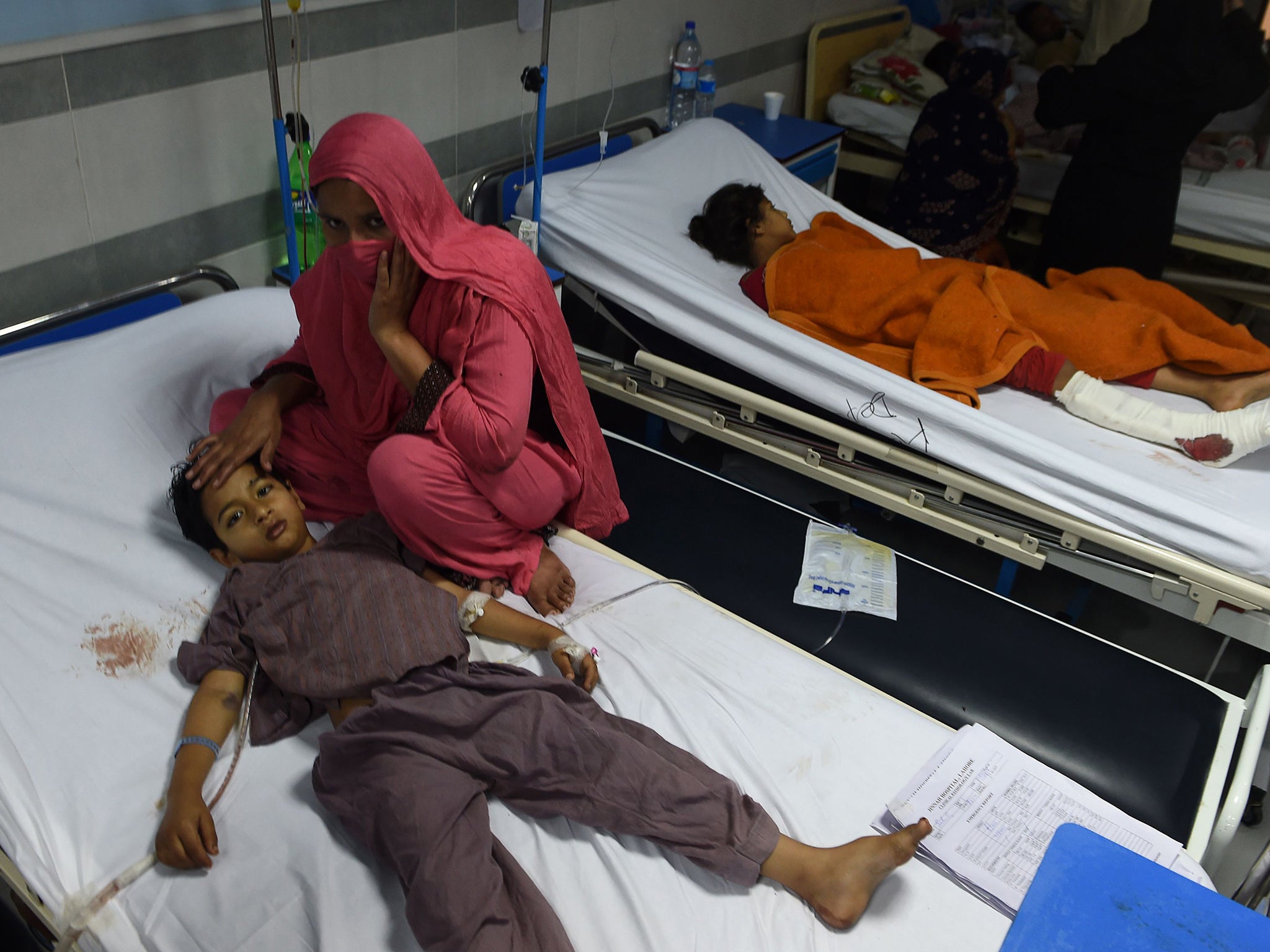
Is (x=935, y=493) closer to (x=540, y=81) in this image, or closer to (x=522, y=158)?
(x=540, y=81)

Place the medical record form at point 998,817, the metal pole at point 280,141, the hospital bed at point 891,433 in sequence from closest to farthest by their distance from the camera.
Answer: the medical record form at point 998,817 → the metal pole at point 280,141 → the hospital bed at point 891,433

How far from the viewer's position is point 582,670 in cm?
178

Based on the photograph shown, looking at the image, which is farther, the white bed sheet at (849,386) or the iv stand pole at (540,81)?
the iv stand pole at (540,81)

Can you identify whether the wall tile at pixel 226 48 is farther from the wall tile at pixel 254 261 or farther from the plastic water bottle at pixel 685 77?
the plastic water bottle at pixel 685 77

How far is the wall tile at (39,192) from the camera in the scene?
77.2 inches

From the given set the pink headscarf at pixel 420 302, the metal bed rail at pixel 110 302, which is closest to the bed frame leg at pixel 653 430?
the pink headscarf at pixel 420 302

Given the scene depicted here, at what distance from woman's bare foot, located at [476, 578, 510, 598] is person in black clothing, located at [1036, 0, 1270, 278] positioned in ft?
9.00

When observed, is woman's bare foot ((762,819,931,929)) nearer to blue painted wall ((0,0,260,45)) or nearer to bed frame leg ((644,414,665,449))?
bed frame leg ((644,414,665,449))

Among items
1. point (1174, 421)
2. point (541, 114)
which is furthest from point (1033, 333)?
point (541, 114)

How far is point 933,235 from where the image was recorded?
3855 mm

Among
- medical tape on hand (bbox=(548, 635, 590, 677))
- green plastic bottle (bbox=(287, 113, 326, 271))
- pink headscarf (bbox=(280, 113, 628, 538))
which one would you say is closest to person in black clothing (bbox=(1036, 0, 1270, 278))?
pink headscarf (bbox=(280, 113, 628, 538))

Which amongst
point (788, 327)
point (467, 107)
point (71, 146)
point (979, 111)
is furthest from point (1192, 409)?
point (71, 146)

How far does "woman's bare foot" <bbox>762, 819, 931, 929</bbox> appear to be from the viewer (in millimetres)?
1477

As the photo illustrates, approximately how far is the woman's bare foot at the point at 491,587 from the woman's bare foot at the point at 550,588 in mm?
54
